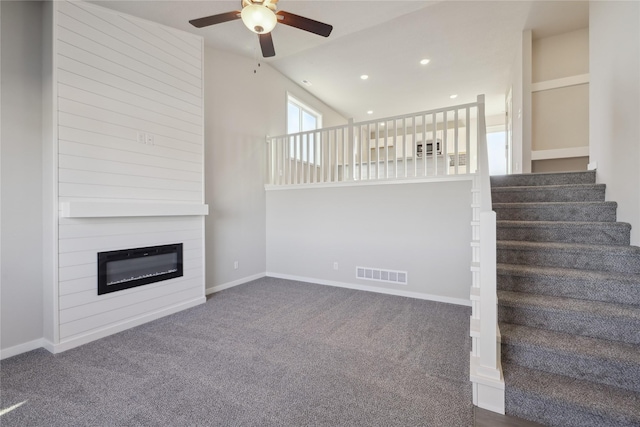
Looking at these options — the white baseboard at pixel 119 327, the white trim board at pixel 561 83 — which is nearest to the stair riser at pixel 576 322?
the white baseboard at pixel 119 327

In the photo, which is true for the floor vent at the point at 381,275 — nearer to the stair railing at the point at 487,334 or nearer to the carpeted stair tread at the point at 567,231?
the carpeted stair tread at the point at 567,231

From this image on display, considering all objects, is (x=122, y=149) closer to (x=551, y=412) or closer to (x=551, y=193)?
(x=551, y=412)

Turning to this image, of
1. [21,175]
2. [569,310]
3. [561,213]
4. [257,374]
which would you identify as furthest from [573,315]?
[21,175]

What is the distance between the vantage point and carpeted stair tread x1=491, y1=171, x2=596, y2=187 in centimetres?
298

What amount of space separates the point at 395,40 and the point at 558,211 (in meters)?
3.26

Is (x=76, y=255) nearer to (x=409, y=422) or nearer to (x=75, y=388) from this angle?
(x=75, y=388)

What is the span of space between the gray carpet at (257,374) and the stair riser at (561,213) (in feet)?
3.97

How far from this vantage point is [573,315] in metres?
1.81

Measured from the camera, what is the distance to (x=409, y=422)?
1.56 meters

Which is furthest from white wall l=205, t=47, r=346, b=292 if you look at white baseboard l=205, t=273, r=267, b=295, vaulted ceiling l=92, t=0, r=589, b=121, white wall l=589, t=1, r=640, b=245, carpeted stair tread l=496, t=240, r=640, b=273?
white wall l=589, t=1, r=640, b=245

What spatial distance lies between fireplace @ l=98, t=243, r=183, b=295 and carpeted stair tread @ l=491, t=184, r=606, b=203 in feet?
12.3

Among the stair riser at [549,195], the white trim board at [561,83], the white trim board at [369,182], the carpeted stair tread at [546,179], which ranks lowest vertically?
the stair riser at [549,195]

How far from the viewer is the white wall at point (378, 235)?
3580 millimetres

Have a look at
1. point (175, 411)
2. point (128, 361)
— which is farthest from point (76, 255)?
point (175, 411)
